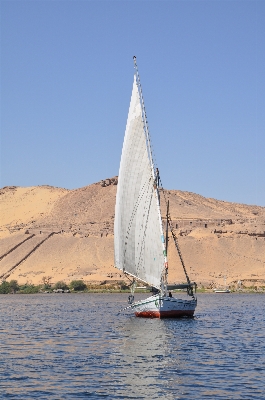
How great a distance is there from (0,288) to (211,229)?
35.4 meters

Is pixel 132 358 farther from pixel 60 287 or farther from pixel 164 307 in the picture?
pixel 60 287

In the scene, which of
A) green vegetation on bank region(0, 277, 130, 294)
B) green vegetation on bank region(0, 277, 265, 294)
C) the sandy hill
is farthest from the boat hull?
the sandy hill

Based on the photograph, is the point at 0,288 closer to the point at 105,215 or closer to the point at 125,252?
the point at 105,215

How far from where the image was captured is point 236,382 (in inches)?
862

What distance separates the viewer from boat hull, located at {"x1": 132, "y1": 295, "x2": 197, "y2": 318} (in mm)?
42406

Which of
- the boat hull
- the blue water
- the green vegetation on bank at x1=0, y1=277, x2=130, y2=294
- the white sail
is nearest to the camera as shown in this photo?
the blue water

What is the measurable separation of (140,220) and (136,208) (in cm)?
69

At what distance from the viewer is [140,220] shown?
43.7 m

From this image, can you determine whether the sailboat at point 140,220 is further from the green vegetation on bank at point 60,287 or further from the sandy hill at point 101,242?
the sandy hill at point 101,242

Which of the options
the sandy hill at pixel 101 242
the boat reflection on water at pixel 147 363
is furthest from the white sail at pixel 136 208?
the sandy hill at pixel 101 242

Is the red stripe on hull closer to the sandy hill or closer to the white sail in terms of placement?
the white sail

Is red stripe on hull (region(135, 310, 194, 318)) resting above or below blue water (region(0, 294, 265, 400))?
above

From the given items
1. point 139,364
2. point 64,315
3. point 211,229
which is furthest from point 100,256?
point 139,364

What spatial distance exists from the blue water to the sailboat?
1015 millimetres
